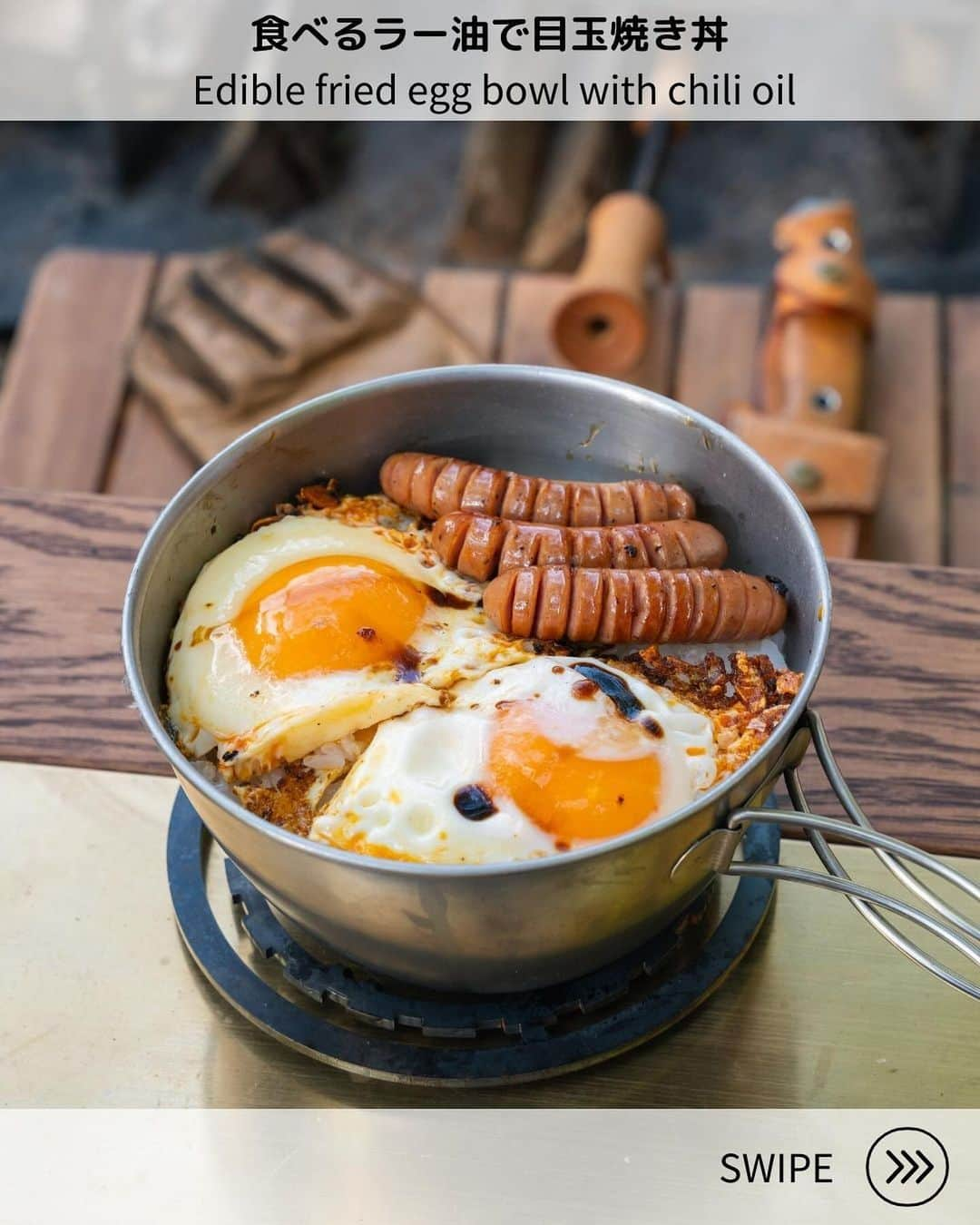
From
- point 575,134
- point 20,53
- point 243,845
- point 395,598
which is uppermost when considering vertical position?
point 20,53

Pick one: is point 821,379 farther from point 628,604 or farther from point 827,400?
point 628,604

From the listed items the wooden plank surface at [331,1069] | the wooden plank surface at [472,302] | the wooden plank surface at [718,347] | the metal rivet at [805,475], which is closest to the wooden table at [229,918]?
the wooden plank surface at [331,1069]

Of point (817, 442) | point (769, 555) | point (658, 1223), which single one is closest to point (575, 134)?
point (817, 442)

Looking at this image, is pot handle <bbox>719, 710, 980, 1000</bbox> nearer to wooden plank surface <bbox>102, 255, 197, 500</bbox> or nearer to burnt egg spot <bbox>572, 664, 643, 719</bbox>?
burnt egg spot <bbox>572, 664, 643, 719</bbox>

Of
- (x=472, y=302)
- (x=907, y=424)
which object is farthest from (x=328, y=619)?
(x=907, y=424)

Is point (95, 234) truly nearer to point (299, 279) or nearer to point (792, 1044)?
point (299, 279)
